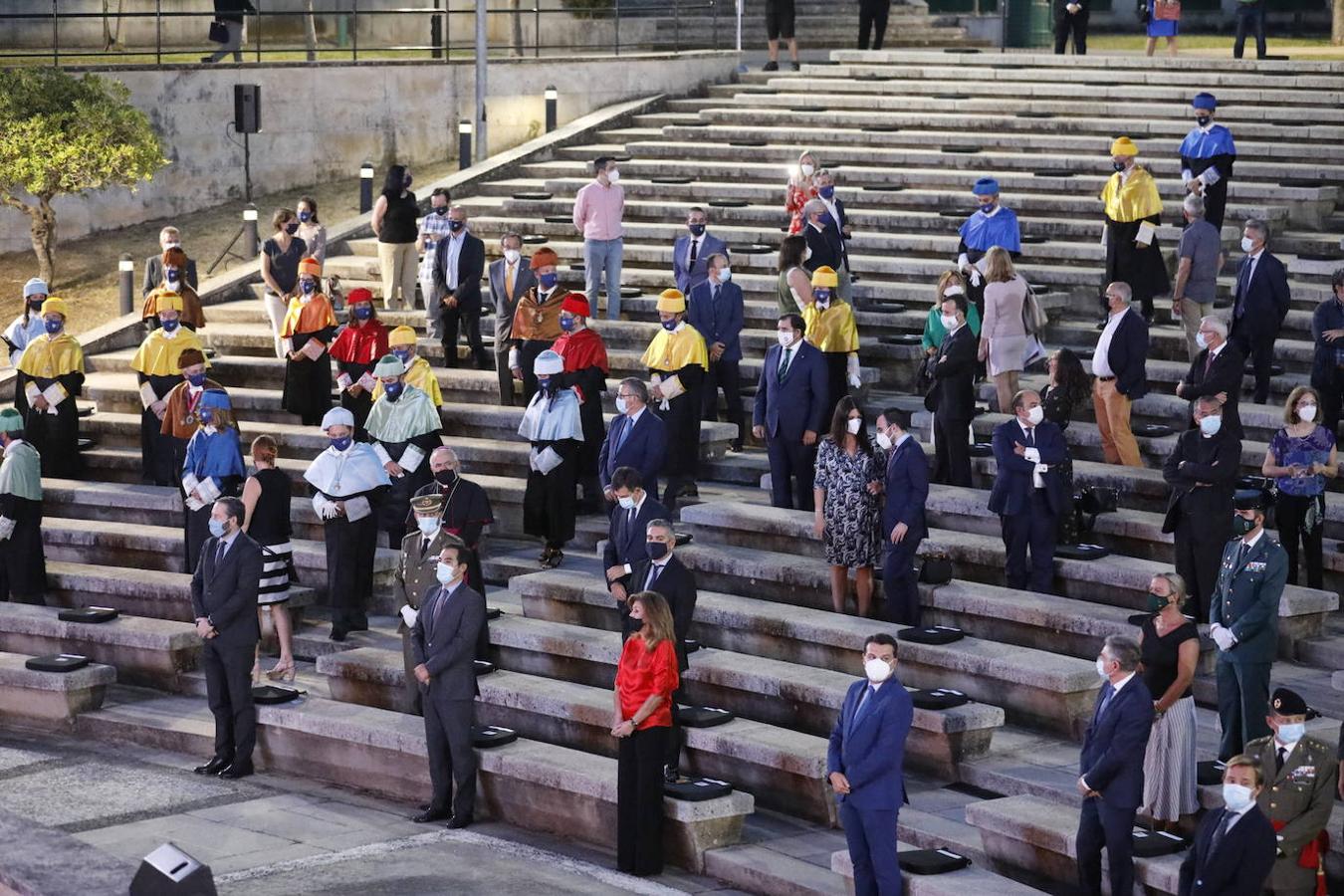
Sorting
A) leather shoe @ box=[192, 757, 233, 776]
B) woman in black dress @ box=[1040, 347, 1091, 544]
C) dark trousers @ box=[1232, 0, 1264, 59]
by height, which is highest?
dark trousers @ box=[1232, 0, 1264, 59]

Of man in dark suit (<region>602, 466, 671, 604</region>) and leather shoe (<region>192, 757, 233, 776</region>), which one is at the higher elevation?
man in dark suit (<region>602, 466, 671, 604</region>)

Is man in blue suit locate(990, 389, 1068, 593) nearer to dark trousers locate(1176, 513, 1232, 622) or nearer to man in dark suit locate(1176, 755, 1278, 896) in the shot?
dark trousers locate(1176, 513, 1232, 622)

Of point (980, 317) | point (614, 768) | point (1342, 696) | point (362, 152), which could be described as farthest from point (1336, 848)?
point (362, 152)

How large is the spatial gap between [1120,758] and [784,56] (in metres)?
21.1

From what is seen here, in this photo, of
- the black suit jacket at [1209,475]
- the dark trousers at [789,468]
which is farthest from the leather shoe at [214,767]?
the black suit jacket at [1209,475]

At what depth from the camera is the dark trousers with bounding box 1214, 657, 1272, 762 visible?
12.8m

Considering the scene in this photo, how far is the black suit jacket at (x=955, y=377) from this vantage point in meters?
16.6

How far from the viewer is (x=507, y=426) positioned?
1961 centimetres

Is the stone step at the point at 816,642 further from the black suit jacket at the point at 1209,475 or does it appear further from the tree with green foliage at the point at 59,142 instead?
the tree with green foliage at the point at 59,142

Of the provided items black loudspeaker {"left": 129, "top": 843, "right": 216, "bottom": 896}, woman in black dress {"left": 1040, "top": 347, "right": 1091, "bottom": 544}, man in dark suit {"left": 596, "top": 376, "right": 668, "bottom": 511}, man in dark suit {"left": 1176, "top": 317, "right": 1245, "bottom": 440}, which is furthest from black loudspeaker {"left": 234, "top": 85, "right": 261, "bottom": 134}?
black loudspeaker {"left": 129, "top": 843, "right": 216, "bottom": 896}

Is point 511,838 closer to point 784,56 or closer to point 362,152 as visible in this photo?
point 362,152

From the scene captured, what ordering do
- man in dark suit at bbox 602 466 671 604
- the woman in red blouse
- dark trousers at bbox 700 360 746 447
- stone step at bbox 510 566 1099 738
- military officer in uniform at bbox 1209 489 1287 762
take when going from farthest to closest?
dark trousers at bbox 700 360 746 447
man in dark suit at bbox 602 466 671 604
stone step at bbox 510 566 1099 738
the woman in red blouse
military officer in uniform at bbox 1209 489 1287 762

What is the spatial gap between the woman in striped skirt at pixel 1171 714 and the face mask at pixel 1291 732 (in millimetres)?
742

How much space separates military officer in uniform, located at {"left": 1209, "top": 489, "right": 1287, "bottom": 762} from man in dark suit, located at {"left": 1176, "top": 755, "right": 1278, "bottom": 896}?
215 centimetres
